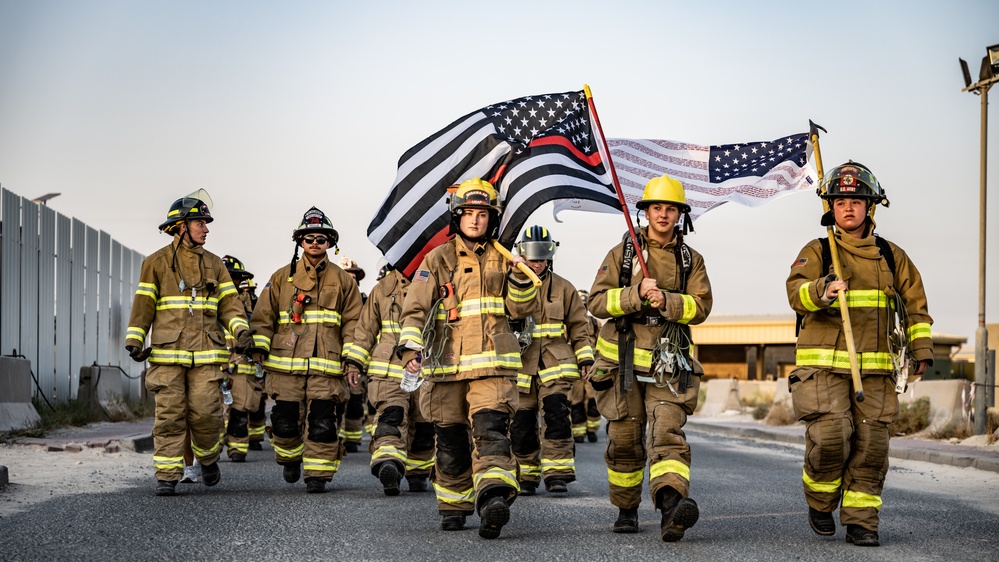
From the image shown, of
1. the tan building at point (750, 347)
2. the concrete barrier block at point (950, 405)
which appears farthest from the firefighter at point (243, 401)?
the tan building at point (750, 347)

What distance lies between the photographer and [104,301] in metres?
27.4

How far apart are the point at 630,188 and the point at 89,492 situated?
5.30 meters

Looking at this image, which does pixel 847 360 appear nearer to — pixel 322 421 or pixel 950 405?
pixel 322 421

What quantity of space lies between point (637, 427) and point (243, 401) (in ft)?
27.1

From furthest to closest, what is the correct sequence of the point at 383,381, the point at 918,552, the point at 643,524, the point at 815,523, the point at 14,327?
the point at 14,327 → the point at 383,381 → the point at 643,524 → the point at 815,523 → the point at 918,552

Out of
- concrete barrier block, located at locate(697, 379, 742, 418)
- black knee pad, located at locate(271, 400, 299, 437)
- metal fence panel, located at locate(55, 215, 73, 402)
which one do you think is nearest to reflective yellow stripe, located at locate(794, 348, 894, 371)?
black knee pad, located at locate(271, 400, 299, 437)

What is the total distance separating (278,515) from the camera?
862 centimetres

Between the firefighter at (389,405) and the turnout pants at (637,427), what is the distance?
2.79m

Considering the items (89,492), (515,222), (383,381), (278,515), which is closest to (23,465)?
(89,492)

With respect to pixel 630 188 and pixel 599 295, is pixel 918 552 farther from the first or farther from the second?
pixel 630 188

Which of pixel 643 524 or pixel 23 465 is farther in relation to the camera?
pixel 23 465

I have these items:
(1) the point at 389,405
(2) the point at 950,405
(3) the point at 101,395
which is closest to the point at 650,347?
(1) the point at 389,405

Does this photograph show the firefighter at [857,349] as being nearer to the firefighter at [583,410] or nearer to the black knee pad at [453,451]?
the black knee pad at [453,451]

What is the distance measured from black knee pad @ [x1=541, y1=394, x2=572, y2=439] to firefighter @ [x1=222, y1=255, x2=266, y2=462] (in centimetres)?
459
